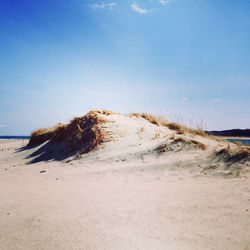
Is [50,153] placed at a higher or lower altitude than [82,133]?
lower

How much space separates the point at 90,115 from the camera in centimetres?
1024

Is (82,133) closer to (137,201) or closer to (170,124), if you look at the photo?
(170,124)

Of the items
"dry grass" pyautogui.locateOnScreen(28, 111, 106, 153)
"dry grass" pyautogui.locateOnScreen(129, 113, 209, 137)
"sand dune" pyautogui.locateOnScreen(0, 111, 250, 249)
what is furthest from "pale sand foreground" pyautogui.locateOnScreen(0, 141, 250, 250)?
"dry grass" pyautogui.locateOnScreen(129, 113, 209, 137)

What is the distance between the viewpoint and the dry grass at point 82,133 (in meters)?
8.63

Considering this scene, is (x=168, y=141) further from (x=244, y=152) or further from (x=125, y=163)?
(x=244, y=152)

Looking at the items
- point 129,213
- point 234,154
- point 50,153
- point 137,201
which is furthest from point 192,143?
point 50,153

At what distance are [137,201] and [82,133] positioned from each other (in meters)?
6.21

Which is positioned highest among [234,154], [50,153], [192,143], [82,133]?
[82,133]

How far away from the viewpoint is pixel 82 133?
945 cm

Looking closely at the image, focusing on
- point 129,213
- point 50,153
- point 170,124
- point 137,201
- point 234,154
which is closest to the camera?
point 129,213

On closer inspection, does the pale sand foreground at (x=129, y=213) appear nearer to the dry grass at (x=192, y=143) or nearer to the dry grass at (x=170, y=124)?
the dry grass at (x=192, y=143)

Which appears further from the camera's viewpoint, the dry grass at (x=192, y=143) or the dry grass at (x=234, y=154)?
the dry grass at (x=192, y=143)

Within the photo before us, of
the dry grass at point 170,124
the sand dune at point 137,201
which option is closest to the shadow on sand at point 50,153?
the sand dune at point 137,201

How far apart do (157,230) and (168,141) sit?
4.60 metres
